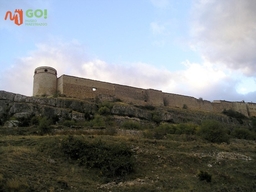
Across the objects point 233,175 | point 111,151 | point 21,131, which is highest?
point 21,131

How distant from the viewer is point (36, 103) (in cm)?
2897

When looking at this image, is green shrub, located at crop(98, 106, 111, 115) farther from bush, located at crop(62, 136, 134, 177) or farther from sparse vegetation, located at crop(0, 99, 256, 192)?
bush, located at crop(62, 136, 134, 177)

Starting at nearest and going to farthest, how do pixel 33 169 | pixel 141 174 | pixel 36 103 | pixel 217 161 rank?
pixel 33 169 → pixel 141 174 → pixel 217 161 → pixel 36 103

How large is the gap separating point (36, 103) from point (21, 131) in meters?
8.36

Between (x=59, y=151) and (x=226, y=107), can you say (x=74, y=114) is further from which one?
(x=226, y=107)

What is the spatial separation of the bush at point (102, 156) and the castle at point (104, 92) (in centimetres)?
1974

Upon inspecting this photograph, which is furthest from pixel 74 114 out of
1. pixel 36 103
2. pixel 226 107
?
pixel 226 107

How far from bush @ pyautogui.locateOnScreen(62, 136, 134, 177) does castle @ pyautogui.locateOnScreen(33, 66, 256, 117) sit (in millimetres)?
19744

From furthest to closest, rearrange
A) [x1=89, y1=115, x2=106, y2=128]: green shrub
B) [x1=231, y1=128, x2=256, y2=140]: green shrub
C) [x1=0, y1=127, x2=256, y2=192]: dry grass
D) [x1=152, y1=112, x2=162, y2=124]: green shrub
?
1. [x1=152, y1=112, x2=162, y2=124]: green shrub
2. [x1=231, y1=128, x2=256, y2=140]: green shrub
3. [x1=89, y1=115, x2=106, y2=128]: green shrub
4. [x1=0, y1=127, x2=256, y2=192]: dry grass

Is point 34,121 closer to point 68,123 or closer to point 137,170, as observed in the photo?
point 68,123

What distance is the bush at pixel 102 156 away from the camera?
12.9 metres

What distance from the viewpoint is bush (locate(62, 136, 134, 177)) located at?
12.9m

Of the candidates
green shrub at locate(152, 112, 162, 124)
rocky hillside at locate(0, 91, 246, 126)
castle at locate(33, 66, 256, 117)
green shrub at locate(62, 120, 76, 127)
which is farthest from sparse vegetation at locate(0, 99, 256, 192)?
castle at locate(33, 66, 256, 117)

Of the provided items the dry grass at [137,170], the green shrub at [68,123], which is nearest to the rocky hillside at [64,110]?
the green shrub at [68,123]
